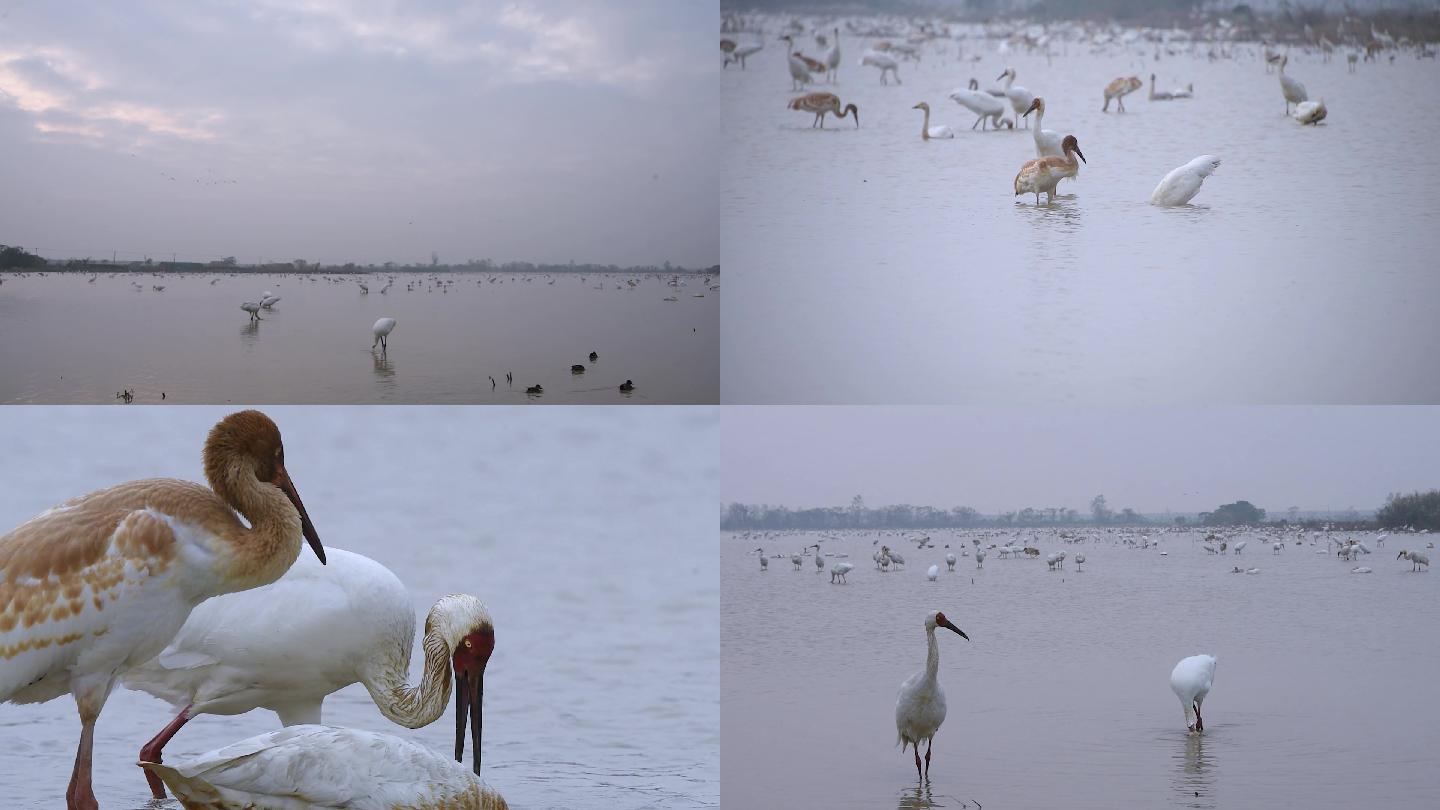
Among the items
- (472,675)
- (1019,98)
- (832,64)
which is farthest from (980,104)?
(472,675)

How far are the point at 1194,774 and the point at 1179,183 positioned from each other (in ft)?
10.9

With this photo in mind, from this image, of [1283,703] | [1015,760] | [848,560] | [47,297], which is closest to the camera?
[1015,760]

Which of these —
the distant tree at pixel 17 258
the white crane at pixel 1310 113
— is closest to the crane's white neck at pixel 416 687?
the distant tree at pixel 17 258

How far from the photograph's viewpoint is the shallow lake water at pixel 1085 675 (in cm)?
381

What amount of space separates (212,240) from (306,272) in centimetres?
46

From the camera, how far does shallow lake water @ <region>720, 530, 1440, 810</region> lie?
150 inches

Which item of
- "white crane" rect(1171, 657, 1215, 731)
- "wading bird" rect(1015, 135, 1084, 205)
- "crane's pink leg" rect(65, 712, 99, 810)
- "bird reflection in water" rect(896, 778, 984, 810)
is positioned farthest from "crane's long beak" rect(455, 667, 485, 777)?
"wading bird" rect(1015, 135, 1084, 205)

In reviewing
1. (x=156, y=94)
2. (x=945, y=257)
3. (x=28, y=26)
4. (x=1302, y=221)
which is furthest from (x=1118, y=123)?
(x=28, y=26)

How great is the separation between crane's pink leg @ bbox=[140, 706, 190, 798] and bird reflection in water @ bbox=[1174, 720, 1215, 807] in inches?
90.5

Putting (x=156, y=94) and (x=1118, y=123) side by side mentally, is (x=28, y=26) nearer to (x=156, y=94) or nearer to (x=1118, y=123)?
(x=156, y=94)

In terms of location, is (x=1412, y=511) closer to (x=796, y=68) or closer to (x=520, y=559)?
(x=796, y=68)

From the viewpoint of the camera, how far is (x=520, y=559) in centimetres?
547

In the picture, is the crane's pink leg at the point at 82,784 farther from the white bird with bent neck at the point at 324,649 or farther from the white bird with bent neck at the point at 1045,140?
the white bird with bent neck at the point at 1045,140

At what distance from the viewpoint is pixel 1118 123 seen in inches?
284
